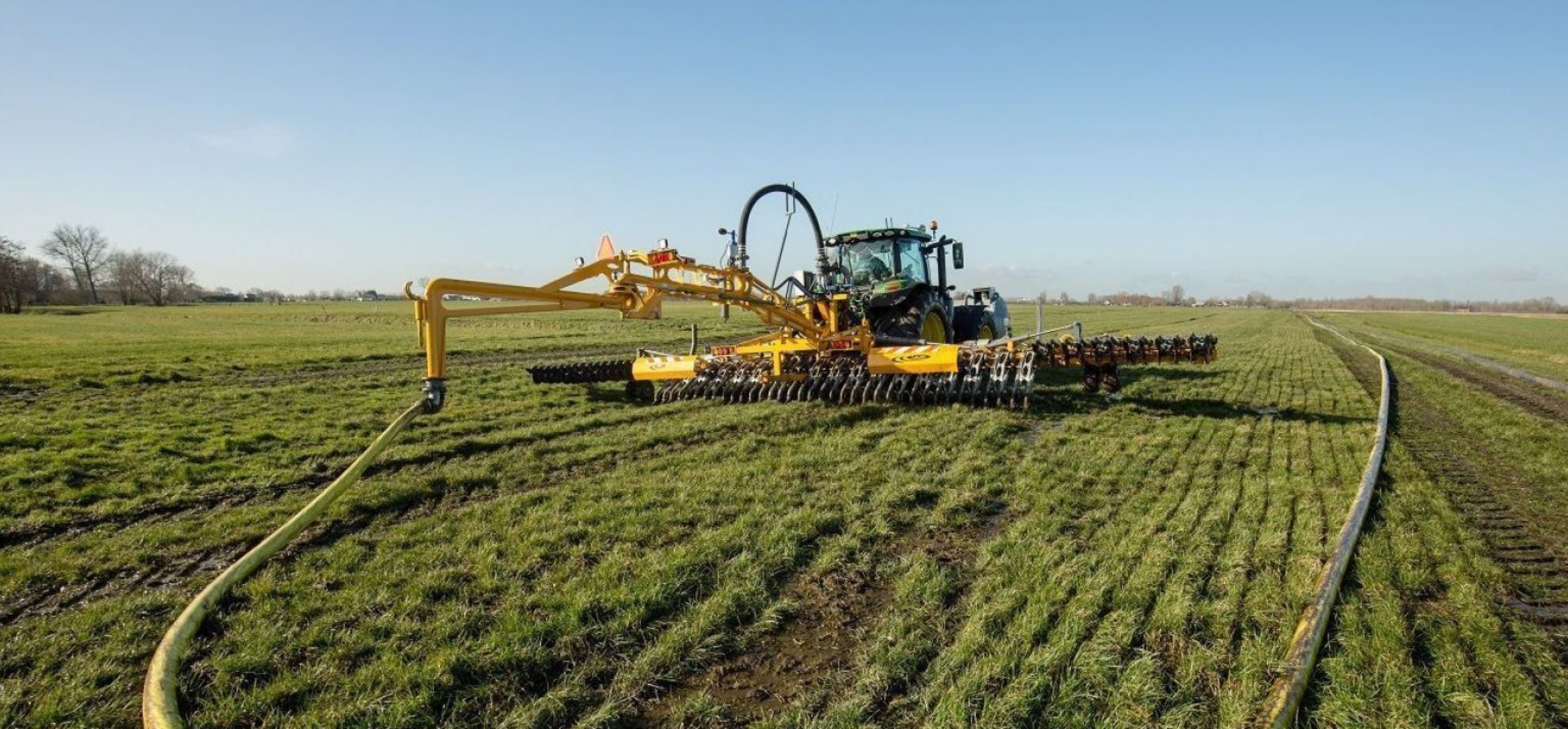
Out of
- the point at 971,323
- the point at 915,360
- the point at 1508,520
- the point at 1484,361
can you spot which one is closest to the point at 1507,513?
the point at 1508,520

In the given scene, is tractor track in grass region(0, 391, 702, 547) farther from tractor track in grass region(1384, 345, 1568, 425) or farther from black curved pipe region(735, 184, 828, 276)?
tractor track in grass region(1384, 345, 1568, 425)

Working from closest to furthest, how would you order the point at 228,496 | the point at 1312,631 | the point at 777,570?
the point at 1312,631, the point at 777,570, the point at 228,496

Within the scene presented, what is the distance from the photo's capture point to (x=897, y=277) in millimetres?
11352

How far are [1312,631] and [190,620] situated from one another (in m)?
4.85

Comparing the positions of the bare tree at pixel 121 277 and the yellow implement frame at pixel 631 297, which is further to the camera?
the bare tree at pixel 121 277

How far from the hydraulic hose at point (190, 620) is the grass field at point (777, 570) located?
0.26 feet

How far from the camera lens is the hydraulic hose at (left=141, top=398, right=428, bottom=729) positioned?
103 inches

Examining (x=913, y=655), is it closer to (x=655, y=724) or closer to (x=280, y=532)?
(x=655, y=724)

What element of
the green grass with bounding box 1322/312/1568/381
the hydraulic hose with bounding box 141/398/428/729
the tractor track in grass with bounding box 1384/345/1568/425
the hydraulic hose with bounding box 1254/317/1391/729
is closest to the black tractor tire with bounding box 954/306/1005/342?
the tractor track in grass with bounding box 1384/345/1568/425

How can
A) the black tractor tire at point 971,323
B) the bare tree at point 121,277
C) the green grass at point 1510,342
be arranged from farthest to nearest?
the bare tree at point 121,277
the green grass at point 1510,342
the black tractor tire at point 971,323

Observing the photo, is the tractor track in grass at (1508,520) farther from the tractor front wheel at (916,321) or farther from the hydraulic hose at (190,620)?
the tractor front wheel at (916,321)

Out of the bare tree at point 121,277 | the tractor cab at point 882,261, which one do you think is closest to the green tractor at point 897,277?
the tractor cab at point 882,261

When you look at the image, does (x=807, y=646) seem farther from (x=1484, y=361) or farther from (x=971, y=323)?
(x=1484, y=361)

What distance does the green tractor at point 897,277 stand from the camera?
36.8ft
